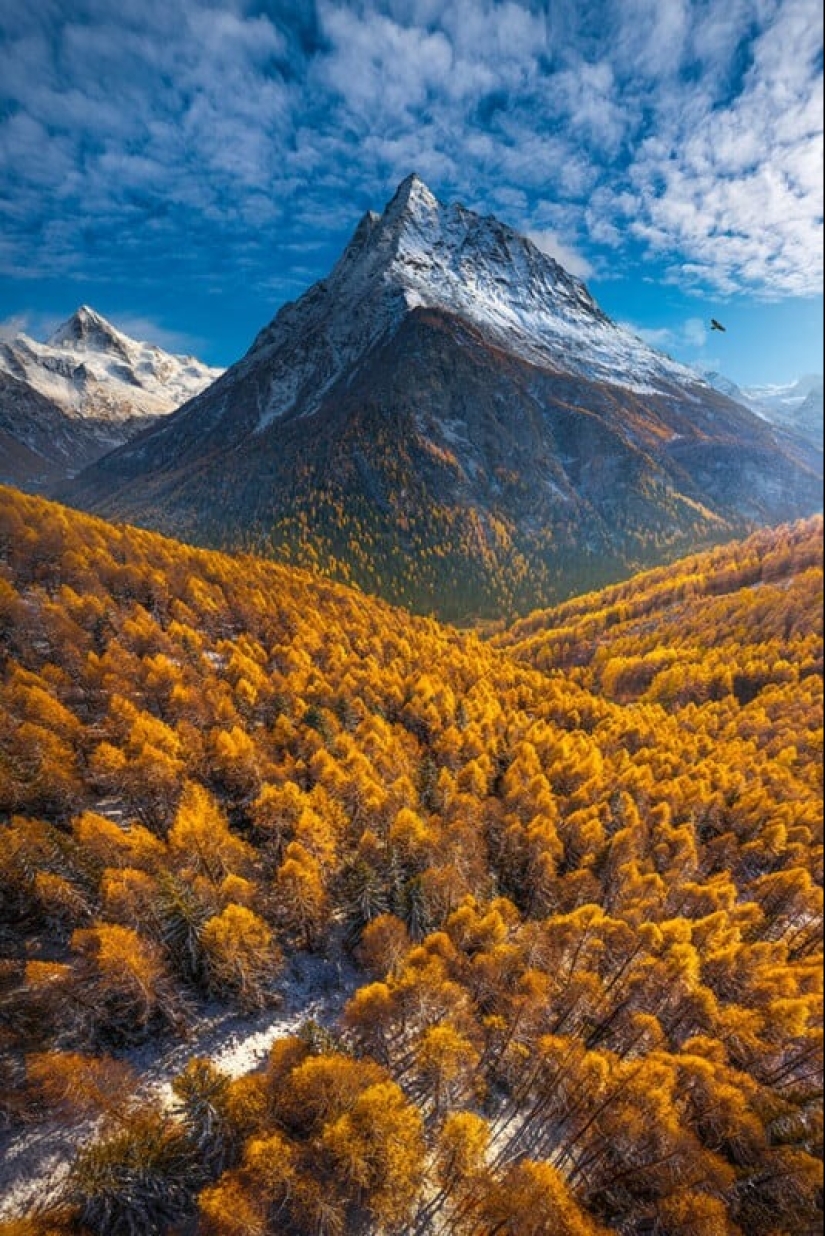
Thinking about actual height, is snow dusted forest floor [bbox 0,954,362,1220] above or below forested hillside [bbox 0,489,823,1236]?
below

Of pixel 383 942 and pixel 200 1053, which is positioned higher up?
pixel 383 942

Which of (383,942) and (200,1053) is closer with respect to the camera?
(200,1053)

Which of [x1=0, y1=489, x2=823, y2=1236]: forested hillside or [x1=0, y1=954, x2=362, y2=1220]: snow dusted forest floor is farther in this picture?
[x1=0, y1=489, x2=823, y2=1236]: forested hillside

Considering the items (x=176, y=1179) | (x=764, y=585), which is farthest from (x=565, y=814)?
(x=764, y=585)

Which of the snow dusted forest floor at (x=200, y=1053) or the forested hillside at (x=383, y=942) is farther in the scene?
the forested hillside at (x=383, y=942)

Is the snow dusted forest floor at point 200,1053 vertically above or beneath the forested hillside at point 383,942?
beneath
